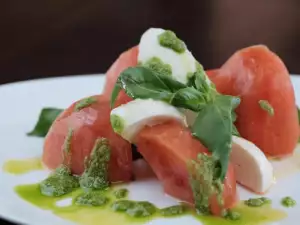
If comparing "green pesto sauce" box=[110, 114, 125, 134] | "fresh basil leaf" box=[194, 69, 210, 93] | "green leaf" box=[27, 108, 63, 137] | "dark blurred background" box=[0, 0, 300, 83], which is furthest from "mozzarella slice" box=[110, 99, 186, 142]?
"dark blurred background" box=[0, 0, 300, 83]

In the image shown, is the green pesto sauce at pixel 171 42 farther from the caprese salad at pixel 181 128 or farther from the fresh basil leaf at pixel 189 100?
the fresh basil leaf at pixel 189 100

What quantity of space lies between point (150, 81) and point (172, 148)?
0.51ft

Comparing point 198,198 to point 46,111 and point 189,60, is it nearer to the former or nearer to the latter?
point 189,60

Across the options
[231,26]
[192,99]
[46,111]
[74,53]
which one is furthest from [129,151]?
[231,26]

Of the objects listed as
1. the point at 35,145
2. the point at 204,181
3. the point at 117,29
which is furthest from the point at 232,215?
the point at 117,29

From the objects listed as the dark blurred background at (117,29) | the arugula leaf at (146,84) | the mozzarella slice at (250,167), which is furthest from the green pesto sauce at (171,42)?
the dark blurred background at (117,29)

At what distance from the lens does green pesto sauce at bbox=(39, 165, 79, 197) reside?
1361mm

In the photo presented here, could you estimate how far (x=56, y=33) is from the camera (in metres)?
2.97

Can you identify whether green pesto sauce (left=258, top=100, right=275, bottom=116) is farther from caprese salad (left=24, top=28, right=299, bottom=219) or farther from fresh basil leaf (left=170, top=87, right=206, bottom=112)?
fresh basil leaf (left=170, top=87, right=206, bottom=112)

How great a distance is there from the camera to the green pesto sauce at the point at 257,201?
1.31 meters

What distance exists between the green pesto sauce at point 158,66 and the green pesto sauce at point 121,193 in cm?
26

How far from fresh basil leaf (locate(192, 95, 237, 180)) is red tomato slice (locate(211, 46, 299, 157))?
0.79 ft

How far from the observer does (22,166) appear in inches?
58.9

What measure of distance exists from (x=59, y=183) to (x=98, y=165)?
86 millimetres
